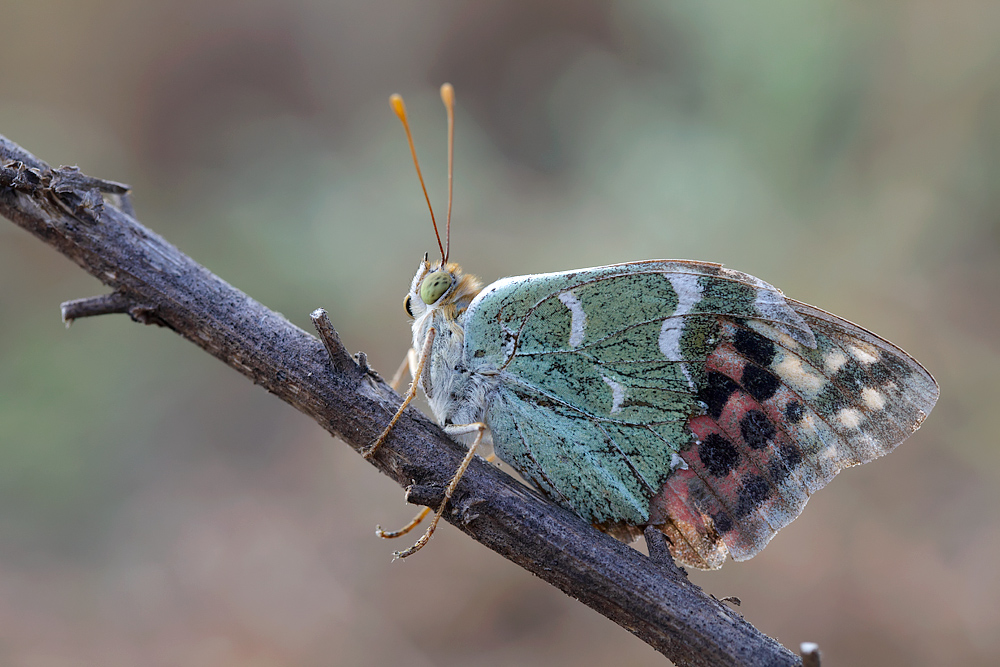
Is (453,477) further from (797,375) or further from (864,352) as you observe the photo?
(864,352)

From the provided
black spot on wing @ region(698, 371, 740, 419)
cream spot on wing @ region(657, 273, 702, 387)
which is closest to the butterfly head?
cream spot on wing @ region(657, 273, 702, 387)

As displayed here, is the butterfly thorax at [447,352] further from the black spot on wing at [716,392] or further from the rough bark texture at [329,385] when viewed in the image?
the black spot on wing at [716,392]

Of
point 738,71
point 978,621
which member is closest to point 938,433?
point 978,621

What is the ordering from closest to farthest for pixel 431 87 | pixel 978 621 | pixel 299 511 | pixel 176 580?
pixel 978 621 < pixel 176 580 < pixel 299 511 < pixel 431 87

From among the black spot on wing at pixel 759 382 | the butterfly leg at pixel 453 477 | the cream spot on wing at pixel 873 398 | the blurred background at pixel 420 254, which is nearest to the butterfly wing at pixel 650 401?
the black spot on wing at pixel 759 382

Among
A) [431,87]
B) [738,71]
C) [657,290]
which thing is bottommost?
[657,290]

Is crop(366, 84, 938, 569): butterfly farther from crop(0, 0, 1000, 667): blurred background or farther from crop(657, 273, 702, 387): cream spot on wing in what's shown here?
crop(0, 0, 1000, 667): blurred background

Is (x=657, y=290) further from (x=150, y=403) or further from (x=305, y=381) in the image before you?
(x=150, y=403)

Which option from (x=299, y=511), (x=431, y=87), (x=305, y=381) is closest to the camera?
(x=305, y=381)
